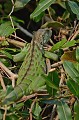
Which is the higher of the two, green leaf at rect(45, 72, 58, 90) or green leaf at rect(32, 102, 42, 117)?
green leaf at rect(45, 72, 58, 90)

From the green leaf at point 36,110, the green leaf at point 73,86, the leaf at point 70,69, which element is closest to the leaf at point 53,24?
the leaf at point 70,69

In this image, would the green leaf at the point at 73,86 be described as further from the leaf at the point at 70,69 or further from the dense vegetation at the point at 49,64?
the leaf at the point at 70,69

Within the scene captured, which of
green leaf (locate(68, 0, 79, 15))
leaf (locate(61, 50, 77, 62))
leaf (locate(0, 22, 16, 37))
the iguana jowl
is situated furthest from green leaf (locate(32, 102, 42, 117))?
green leaf (locate(68, 0, 79, 15))

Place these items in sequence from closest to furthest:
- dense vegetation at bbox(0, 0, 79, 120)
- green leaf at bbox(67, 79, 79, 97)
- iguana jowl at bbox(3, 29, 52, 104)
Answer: green leaf at bbox(67, 79, 79, 97) → dense vegetation at bbox(0, 0, 79, 120) → iguana jowl at bbox(3, 29, 52, 104)

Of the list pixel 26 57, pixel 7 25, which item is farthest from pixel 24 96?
pixel 7 25

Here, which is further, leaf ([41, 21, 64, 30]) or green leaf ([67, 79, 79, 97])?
leaf ([41, 21, 64, 30])

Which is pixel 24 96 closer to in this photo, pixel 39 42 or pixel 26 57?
pixel 26 57

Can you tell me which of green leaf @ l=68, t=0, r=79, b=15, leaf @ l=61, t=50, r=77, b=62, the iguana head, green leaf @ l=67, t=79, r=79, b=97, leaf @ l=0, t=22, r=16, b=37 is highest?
green leaf @ l=68, t=0, r=79, b=15

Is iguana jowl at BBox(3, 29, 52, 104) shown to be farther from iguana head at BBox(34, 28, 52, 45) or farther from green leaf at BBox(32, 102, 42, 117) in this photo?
green leaf at BBox(32, 102, 42, 117)
